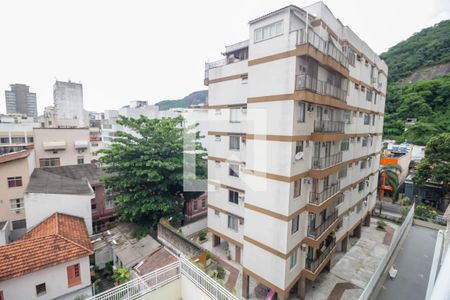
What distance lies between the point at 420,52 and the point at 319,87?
7179 cm

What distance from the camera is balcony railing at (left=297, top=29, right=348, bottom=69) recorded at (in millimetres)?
8711

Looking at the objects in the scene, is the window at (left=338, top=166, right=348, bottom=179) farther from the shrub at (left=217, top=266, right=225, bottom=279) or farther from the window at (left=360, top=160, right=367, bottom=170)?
the shrub at (left=217, top=266, right=225, bottom=279)

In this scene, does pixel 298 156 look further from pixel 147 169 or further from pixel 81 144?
pixel 81 144

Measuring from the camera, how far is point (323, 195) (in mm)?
11297

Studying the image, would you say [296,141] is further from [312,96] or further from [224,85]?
[224,85]

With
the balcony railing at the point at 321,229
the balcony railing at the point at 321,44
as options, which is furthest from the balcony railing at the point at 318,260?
the balcony railing at the point at 321,44

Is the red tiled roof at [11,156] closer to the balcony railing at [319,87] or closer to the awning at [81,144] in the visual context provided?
the awning at [81,144]

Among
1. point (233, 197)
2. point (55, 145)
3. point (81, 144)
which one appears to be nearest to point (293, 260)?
point (233, 197)

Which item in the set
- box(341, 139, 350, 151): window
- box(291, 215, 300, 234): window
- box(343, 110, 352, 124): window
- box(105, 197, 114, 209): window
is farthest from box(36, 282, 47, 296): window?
box(343, 110, 352, 124): window

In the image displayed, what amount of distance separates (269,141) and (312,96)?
2622 mm

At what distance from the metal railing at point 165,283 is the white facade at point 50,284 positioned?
226 inches

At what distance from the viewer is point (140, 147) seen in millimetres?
14852

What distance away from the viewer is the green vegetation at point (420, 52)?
55.2 meters

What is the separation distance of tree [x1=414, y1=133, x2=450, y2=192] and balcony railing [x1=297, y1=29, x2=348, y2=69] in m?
19.5
